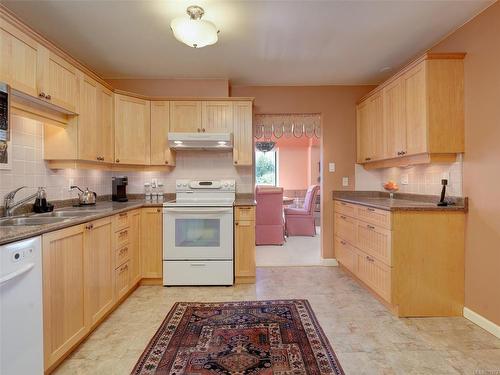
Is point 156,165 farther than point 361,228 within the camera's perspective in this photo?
Yes

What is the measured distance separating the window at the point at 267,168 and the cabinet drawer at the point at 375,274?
5.63m

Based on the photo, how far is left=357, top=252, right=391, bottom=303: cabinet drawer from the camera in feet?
7.89

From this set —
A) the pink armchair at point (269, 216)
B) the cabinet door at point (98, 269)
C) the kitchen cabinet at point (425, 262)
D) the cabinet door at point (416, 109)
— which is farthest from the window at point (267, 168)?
the cabinet door at point (98, 269)

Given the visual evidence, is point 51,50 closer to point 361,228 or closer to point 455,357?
point 361,228

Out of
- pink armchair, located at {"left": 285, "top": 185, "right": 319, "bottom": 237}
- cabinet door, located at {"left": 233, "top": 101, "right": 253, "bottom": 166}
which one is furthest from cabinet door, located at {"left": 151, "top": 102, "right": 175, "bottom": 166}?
A: pink armchair, located at {"left": 285, "top": 185, "right": 319, "bottom": 237}

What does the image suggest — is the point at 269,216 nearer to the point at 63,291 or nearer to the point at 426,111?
the point at 426,111

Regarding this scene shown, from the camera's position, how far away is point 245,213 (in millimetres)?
3111

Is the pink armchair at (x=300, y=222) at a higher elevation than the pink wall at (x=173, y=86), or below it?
below

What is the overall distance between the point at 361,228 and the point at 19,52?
3.20m

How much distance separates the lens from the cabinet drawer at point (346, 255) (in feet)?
10.2

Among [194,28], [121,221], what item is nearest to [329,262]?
[121,221]

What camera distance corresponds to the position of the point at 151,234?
308cm

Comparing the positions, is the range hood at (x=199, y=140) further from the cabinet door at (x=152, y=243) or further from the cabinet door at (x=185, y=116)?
the cabinet door at (x=152, y=243)

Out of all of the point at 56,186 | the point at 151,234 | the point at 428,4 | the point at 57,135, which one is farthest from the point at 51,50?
the point at 428,4
